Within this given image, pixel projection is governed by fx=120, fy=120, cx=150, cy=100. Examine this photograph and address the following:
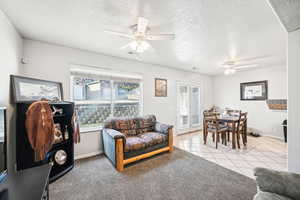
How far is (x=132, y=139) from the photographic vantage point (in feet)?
8.78

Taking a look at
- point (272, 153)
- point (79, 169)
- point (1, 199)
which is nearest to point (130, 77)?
point (79, 169)

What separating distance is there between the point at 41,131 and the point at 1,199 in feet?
2.94

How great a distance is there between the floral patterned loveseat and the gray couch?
1.88m

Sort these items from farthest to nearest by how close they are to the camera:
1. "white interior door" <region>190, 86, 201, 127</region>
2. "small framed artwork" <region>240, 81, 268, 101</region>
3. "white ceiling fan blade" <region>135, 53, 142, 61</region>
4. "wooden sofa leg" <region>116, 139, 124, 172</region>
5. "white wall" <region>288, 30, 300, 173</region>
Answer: "white interior door" <region>190, 86, 201, 127</region>
"small framed artwork" <region>240, 81, 268, 101</region>
"white ceiling fan blade" <region>135, 53, 142, 61</region>
"wooden sofa leg" <region>116, 139, 124, 172</region>
"white wall" <region>288, 30, 300, 173</region>

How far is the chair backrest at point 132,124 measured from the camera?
2.90m

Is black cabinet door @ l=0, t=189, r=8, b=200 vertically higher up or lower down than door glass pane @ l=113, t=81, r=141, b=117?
lower down

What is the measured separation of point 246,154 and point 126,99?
11.1 feet

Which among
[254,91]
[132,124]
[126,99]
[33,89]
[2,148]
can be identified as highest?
[254,91]

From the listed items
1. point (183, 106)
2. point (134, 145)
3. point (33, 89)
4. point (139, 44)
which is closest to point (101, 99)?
point (33, 89)

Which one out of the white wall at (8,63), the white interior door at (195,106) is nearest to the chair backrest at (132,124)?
the white wall at (8,63)

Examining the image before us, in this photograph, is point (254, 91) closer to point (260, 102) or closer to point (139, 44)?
point (260, 102)

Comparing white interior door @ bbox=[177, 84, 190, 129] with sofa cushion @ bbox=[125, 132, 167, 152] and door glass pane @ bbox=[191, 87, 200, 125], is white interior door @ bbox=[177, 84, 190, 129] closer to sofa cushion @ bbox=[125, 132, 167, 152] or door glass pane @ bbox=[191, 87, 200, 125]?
door glass pane @ bbox=[191, 87, 200, 125]

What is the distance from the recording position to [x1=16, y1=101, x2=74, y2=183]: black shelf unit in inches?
67.5

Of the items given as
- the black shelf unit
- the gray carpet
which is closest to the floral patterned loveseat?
the gray carpet
